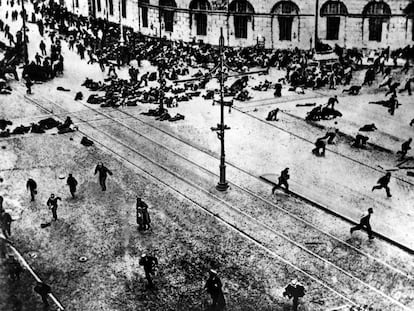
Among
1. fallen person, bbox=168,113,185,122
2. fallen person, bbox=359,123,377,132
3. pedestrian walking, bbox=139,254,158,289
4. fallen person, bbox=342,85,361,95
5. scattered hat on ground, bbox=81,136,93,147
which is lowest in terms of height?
pedestrian walking, bbox=139,254,158,289

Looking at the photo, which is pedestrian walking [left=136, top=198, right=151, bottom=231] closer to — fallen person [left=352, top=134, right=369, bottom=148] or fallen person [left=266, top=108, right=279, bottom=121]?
fallen person [left=352, top=134, right=369, bottom=148]

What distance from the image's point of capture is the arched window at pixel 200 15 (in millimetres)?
56069

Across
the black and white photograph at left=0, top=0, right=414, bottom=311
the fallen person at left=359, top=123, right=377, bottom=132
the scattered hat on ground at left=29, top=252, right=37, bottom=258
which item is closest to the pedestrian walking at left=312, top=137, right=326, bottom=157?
the black and white photograph at left=0, top=0, right=414, bottom=311

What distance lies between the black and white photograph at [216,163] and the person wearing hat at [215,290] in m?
0.06

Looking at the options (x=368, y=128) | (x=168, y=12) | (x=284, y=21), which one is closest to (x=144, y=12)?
(x=168, y=12)

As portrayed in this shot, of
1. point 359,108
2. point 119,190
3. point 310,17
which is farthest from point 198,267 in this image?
point 310,17

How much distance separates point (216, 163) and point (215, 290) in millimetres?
12382

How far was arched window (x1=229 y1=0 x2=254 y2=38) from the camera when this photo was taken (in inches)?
2144

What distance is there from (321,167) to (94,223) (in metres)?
11.7

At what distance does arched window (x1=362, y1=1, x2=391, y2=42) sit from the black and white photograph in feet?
0.27

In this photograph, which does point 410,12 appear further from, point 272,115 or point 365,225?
point 365,225

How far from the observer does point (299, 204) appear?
26828 mm

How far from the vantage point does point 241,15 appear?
54688mm

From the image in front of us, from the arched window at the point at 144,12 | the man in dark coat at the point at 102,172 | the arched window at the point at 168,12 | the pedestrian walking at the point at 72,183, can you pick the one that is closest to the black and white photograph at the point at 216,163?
the man in dark coat at the point at 102,172
